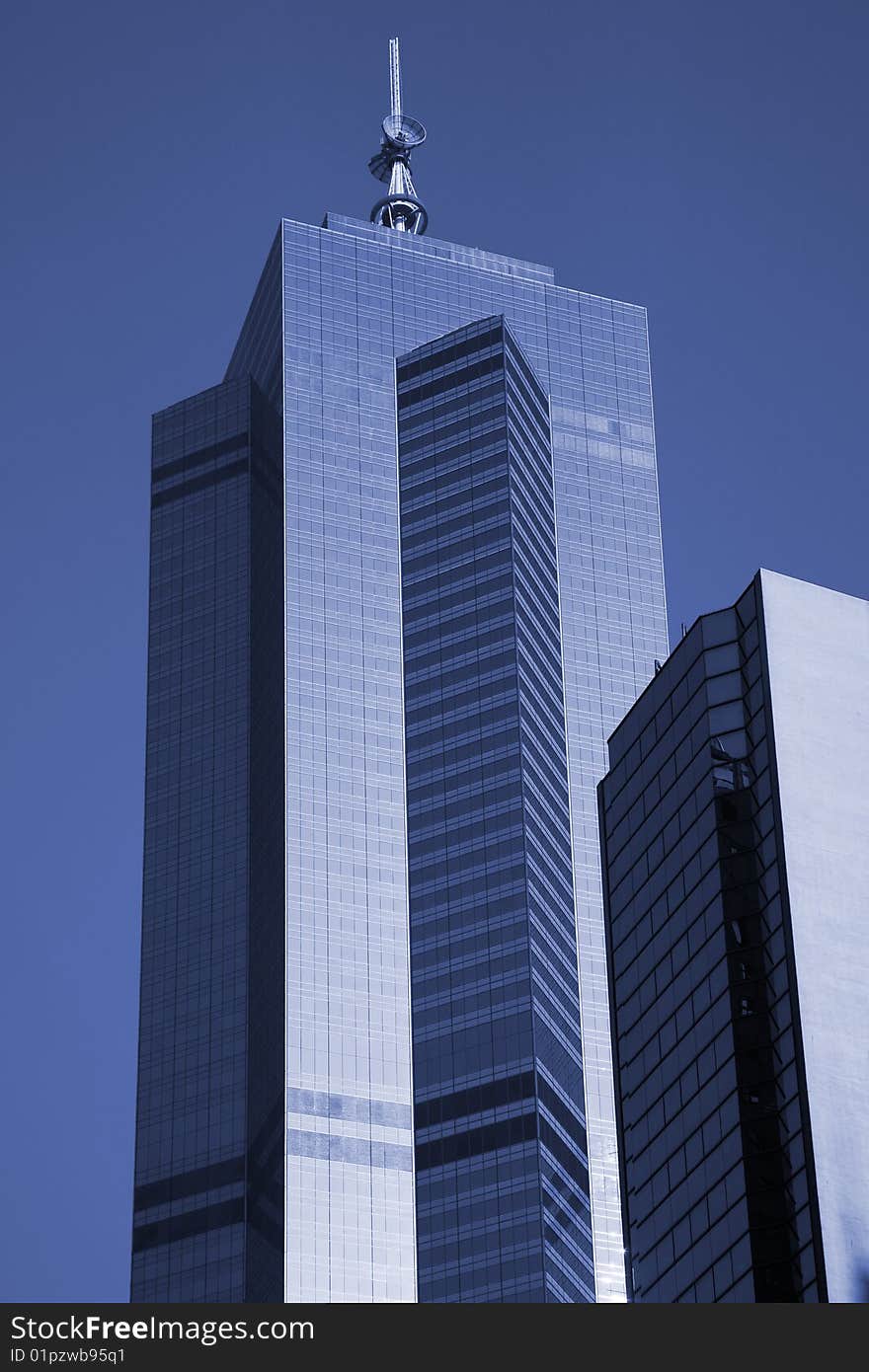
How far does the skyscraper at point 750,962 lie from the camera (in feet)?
291

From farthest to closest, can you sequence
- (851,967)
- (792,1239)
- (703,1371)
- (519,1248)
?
(519,1248) → (851,967) → (792,1239) → (703,1371)

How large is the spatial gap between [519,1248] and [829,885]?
109 meters

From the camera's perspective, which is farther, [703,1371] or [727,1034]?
[727,1034]

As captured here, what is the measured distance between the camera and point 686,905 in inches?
3976

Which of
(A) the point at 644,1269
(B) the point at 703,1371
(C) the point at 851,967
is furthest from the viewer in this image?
(A) the point at 644,1269

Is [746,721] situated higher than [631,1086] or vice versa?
[746,721]

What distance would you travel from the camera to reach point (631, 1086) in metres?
105

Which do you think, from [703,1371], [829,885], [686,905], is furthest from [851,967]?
[703,1371]

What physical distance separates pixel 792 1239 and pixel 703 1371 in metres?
42.5

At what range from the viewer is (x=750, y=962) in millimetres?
94875

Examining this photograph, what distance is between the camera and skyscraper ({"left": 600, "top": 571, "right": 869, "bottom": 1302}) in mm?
88688

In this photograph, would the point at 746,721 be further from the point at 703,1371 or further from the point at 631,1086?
the point at 703,1371

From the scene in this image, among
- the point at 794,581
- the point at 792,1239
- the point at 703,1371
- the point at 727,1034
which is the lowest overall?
the point at 703,1371

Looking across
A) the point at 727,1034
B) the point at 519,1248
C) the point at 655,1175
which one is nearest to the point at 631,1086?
the point at 655,1175
